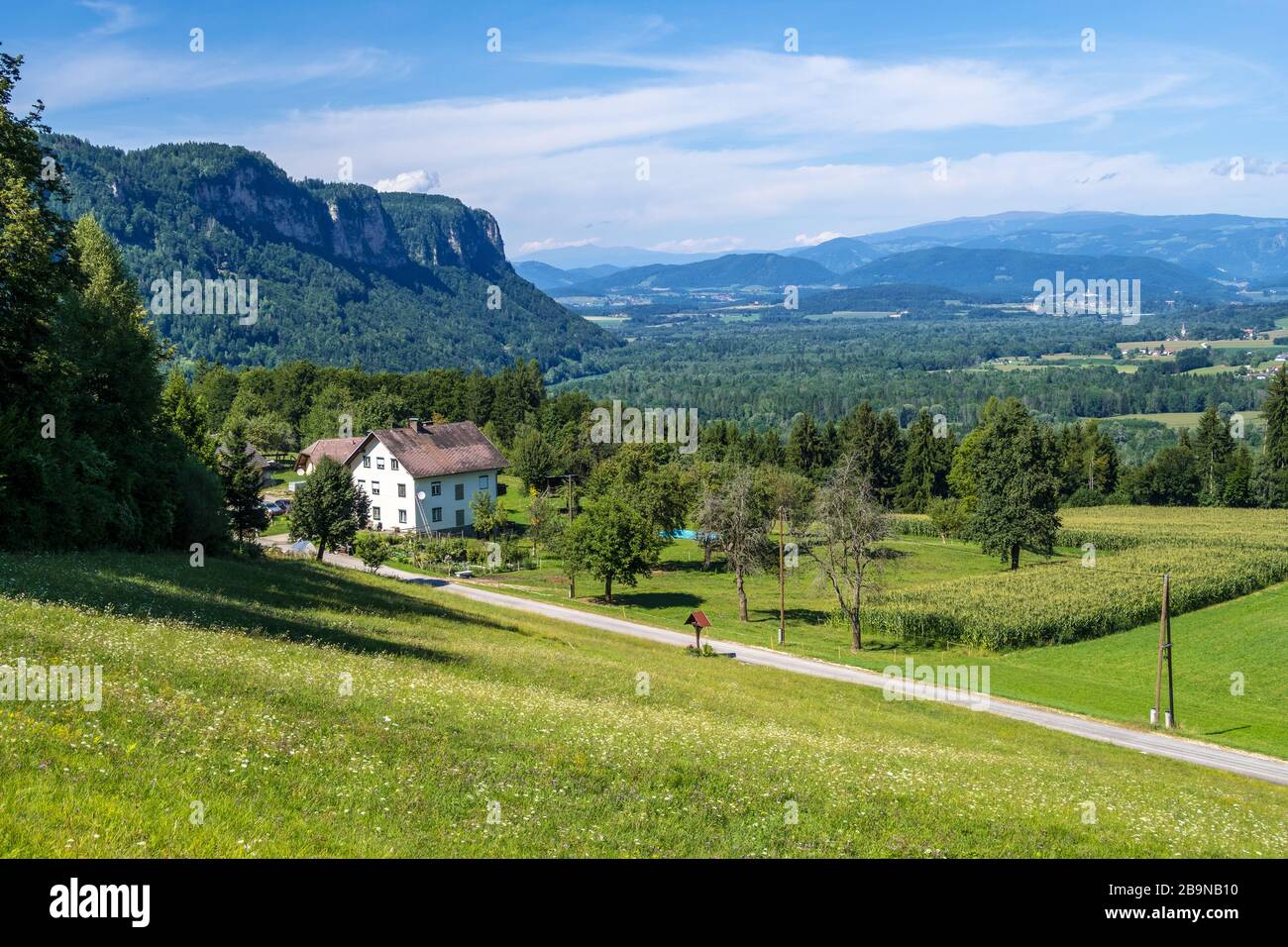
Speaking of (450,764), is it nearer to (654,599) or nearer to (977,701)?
(977,701)

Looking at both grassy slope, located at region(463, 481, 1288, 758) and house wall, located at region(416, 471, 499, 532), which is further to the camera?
house wall, located at region(416, 471, 499, 532)

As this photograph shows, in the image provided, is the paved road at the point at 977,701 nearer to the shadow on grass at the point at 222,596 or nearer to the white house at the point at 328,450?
the shadow on grass at the point at 222,596

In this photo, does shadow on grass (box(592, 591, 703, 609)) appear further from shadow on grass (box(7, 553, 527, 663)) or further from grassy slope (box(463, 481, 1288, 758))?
shadow on grass (box(7, 553, 527, 663))

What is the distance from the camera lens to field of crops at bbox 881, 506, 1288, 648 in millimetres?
55500

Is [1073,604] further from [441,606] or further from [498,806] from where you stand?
[498,806]

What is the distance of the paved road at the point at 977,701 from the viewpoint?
31.7 metres

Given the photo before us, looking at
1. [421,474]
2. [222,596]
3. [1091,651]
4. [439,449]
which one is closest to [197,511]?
[222,596]

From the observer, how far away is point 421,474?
3214 inches

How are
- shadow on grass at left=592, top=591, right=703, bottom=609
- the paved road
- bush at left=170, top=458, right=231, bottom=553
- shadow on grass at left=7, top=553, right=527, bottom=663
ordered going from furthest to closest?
1. shadow on grass at left=592, top=591, right=703, bottom=609
2. bush at left=170, top=458, right=231, bottom=553
3. the paved road
4. shadow on grass at left=7, top=553, right=527, bottom=663

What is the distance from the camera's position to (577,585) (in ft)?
229

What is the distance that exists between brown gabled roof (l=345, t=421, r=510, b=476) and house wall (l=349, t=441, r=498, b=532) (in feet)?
2.26

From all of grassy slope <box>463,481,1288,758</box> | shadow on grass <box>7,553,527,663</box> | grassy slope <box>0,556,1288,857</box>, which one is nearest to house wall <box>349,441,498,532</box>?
grassy slope <box>463,481,1288,758</box>
